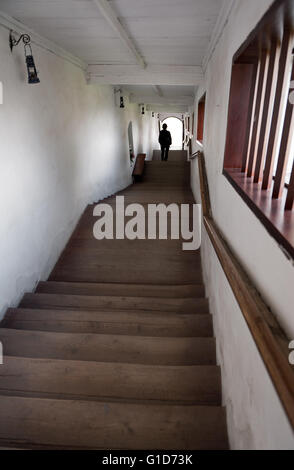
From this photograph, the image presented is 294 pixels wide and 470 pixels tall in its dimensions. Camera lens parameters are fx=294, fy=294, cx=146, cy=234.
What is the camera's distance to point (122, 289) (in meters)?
3.31

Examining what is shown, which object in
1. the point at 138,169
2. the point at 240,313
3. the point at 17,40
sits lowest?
the point at 138,169

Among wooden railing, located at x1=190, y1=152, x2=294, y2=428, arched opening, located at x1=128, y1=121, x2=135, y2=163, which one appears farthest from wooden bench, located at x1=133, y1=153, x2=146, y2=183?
wooden railing, located at x1=190, y1=152, x2=294, y2=428

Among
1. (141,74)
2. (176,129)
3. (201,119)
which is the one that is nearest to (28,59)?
(141,74)

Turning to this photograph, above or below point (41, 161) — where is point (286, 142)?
above

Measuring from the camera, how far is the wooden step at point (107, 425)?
61.8 inches

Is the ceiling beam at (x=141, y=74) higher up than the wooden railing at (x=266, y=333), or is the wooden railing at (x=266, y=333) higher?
the ceiling beam at (x=141, y=74)

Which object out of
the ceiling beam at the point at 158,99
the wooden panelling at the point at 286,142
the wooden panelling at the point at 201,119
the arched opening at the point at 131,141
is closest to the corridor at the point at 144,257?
the wooden panelling at the point at 286,142

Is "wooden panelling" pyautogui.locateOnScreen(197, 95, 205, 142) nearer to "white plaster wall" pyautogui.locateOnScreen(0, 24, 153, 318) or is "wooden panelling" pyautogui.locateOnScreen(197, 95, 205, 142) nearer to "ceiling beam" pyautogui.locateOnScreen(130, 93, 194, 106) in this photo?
"white plaster wall" pyautogui.locateOnScreen(0, 24, 153, 318)

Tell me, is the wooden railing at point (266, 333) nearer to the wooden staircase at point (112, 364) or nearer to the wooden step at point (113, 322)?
the wooden staircase at point (112, 364)

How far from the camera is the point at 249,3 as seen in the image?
1.62m

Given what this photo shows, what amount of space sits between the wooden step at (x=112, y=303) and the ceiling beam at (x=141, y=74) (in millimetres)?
3268

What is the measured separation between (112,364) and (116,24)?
2780 mm

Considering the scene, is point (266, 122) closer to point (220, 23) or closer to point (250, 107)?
point (250, 107)
